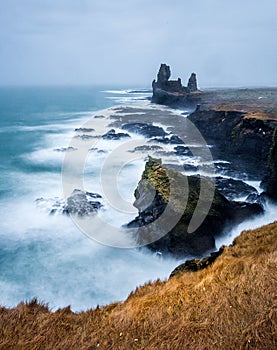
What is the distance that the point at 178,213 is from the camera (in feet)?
41.6

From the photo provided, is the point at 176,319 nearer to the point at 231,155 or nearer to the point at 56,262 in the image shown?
the point at 56,262

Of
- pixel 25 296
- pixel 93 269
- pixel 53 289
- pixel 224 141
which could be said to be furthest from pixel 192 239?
pixel 224 141

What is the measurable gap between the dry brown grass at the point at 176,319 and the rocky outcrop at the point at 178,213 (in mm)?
6574

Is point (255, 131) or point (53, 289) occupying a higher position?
point (255, 131)

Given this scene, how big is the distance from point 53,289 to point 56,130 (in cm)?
4183

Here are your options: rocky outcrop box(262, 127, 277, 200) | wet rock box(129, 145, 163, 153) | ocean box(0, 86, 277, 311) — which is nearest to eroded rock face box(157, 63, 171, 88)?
wet rock box(129, 145, 163, 153)

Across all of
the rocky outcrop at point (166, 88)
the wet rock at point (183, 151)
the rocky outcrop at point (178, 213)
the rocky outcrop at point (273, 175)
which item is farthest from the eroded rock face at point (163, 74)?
the rocky outcrop at point (178, 213)

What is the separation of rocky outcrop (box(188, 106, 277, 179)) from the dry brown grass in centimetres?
1868

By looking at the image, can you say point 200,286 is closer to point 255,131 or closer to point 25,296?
point 25,296

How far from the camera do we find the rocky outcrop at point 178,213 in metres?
12.4

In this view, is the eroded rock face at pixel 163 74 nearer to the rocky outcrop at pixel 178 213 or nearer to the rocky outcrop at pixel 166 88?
the rocky outcrop at pixel 166 88

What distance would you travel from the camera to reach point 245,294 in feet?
15.8

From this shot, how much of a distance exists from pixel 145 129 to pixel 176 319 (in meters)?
38.3

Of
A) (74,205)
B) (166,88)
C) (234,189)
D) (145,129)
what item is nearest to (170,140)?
(145,129)
